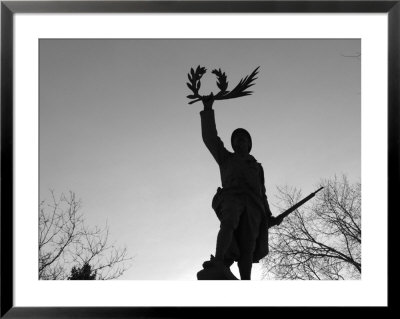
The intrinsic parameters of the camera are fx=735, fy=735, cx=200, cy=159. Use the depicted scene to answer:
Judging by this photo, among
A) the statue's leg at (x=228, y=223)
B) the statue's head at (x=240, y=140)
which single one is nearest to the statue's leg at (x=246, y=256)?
the statue's leg at (x=228, y=223)

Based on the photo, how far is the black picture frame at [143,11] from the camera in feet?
15.5

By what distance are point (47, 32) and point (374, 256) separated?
8.82ft

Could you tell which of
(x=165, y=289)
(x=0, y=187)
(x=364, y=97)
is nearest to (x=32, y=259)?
(x=0, y=187)

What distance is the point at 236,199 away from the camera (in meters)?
5.94

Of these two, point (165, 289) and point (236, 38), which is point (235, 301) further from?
point (236, 38)

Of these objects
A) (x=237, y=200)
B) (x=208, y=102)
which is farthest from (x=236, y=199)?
(x=208, y=102)

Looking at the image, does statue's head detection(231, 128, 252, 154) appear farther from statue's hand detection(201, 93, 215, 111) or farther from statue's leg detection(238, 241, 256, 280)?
statue's leg detection(238, 241, 256, 280)

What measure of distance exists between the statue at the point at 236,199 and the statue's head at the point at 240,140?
0.07m

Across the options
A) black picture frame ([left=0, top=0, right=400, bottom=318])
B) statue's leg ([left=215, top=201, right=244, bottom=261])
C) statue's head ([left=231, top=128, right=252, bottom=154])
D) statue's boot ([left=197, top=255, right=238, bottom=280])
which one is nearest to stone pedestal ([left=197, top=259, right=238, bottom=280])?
statue's boot ([left=197, top=255, right=238, bottom=280])

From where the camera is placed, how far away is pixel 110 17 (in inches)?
198

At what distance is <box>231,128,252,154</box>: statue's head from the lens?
20.3ft

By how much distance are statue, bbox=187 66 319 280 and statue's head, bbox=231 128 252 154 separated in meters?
0.07

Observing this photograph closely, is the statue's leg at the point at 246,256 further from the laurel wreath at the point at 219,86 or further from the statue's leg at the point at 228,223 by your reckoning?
the laurel wreath at the point at 219,86

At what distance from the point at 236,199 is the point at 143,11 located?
1.78m
